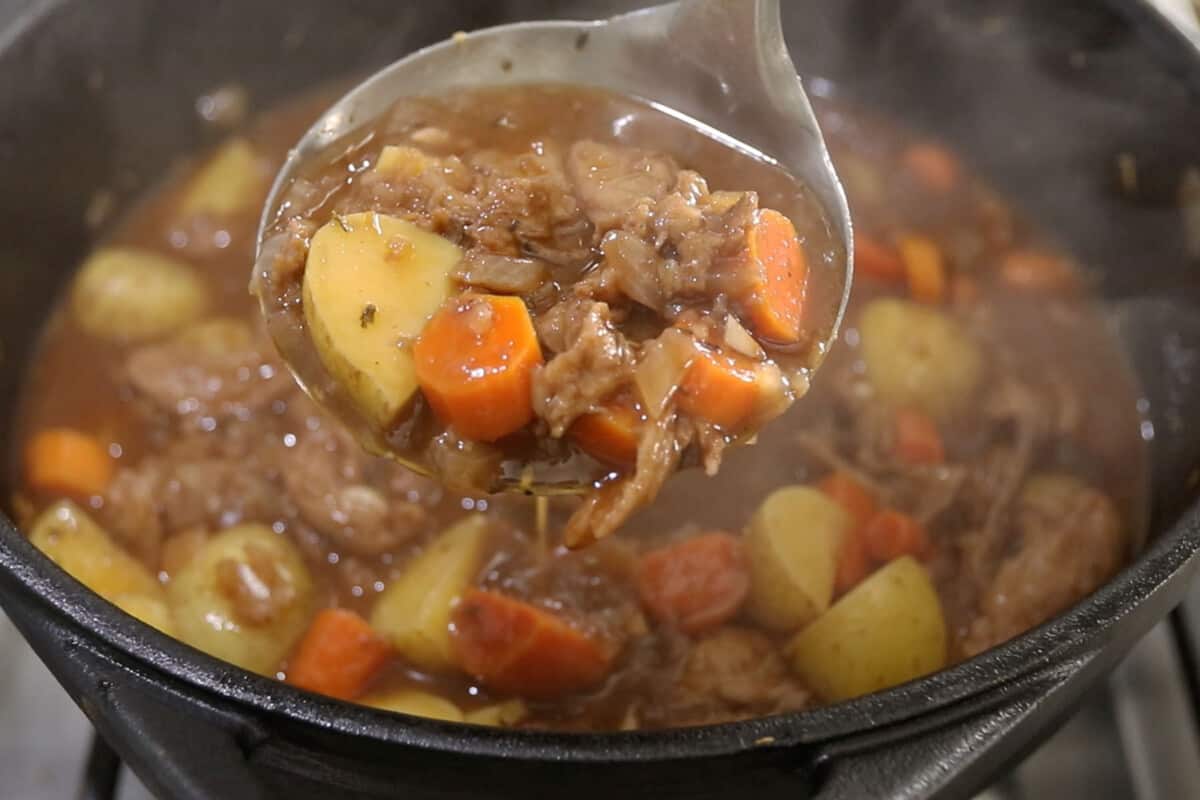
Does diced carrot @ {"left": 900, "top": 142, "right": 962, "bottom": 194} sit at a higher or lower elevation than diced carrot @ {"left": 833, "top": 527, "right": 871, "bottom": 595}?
higher

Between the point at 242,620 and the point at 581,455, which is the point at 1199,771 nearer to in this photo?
the point at 581,455

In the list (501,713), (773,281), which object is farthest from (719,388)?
(501,713)

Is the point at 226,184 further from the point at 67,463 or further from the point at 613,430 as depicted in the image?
the point at 613,430

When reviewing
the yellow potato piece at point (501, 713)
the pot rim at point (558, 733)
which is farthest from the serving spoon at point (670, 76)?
the yellow potato piece at point (501, 713)

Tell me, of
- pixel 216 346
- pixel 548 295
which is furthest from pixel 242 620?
pixel 548 295

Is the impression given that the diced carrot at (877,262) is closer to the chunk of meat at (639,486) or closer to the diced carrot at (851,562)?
the diced carrot at (851,562)

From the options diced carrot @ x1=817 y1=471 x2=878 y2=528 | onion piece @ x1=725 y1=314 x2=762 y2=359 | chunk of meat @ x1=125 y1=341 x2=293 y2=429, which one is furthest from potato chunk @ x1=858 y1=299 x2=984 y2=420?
chunk of meat @ x1=125 y1=341 x2=293 y2=429

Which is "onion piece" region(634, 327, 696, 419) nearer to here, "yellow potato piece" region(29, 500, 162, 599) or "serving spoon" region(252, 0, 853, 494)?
"serving spoon" region(252, 0, 853, 494)

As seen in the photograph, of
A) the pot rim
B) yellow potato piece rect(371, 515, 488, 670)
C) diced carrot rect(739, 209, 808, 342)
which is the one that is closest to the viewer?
the pot rim
